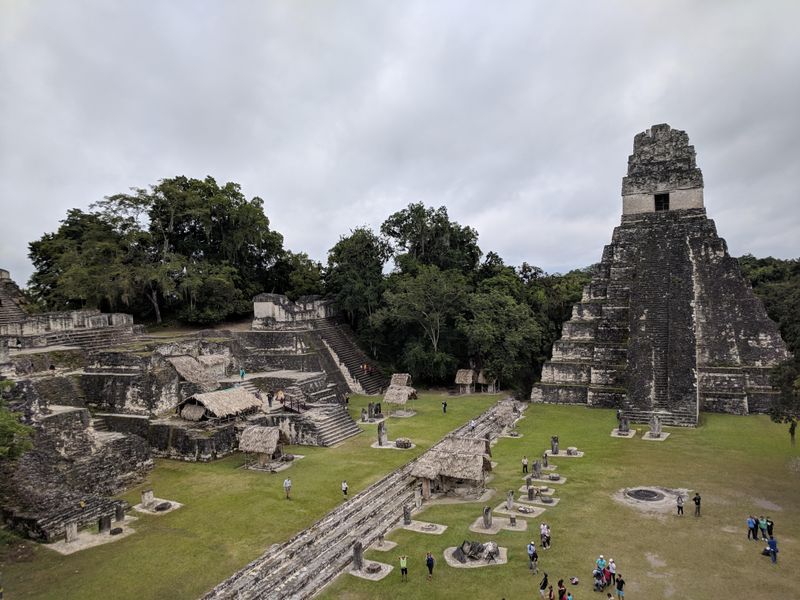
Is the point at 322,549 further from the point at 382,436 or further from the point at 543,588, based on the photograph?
the point at 382,436

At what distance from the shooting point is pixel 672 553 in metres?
10.0

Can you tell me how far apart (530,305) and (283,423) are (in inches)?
646

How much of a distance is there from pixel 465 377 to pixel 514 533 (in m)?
14.9

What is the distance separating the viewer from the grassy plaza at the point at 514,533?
9.27 meters

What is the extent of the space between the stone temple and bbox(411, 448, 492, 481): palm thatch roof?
30.0ft

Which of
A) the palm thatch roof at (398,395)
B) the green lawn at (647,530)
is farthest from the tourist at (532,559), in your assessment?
the palm thatch roof at (398,395)

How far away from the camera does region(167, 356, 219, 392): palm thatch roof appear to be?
1966 centimetres

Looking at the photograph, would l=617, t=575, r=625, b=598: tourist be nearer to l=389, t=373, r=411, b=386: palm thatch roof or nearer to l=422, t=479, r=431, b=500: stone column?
l=422, t=479, r=431, b=500: stone column

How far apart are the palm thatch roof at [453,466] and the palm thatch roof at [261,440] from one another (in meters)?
4.55

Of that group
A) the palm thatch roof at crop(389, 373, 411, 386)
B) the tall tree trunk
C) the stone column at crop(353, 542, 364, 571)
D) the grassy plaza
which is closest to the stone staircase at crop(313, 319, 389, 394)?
the palm thatch roof at crop(389, 373, 411, 386)

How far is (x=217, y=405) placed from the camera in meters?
17.7

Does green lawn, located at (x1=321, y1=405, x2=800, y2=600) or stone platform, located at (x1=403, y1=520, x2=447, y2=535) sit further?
stone platform, located at (x1=403, y1=520, x2=447, y2=535)

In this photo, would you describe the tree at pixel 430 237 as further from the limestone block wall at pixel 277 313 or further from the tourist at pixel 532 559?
the tourist at pixel 532 559

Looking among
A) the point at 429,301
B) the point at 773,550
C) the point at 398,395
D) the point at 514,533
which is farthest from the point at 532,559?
the point at 429,301
